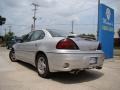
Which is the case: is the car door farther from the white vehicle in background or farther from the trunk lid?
the trunk lid

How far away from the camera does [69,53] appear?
5.66 metres

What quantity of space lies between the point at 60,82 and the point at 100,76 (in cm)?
156

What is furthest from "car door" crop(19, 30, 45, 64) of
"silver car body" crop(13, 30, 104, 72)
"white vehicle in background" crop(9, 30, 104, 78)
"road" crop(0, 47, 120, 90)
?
"road" crop(0, 47, 120, 90)

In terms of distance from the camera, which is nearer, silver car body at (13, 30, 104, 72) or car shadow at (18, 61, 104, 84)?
silver car body at (13, 30, 104, 72)

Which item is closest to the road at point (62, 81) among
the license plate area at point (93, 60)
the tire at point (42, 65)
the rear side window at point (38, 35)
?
the tire at point (42, 65)

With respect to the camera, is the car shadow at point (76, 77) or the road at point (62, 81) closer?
the road at point (62, 81)

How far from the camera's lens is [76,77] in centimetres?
662

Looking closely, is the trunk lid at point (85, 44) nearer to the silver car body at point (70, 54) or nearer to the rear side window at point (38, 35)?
the silver car body at point (70, 54)

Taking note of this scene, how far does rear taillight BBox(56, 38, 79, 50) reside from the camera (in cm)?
575

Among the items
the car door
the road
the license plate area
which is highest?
the car door

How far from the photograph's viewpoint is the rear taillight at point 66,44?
227 inches

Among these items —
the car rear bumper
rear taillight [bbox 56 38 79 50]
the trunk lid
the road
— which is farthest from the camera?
the trunk lid

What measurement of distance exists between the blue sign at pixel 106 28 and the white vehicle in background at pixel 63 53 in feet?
16.5

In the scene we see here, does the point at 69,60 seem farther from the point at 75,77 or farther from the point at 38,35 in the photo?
the point at 38,35
